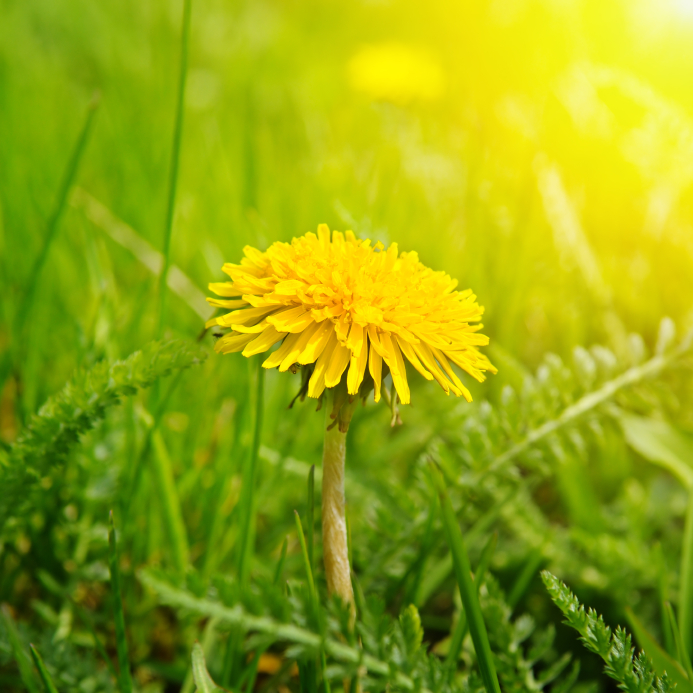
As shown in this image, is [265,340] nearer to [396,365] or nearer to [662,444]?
[396,365]

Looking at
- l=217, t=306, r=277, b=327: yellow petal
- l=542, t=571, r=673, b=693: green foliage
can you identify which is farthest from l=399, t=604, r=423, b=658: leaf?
l=217, t=306, r=277, b=327: yellow petal

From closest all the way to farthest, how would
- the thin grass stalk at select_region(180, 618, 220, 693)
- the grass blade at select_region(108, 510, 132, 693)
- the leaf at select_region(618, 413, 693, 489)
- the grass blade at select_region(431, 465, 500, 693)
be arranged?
the grass blade at select_region(431, 465, 500, 693)
the grass blade at select_region(108, 510, 132, 693)
the thin grass stalk at select_region(180, 618, 220, 693)
the leaf at select_region(618, 413, 693, 489)

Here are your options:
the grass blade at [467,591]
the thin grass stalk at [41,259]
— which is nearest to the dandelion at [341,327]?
Answer: the grass blade at [467,591]

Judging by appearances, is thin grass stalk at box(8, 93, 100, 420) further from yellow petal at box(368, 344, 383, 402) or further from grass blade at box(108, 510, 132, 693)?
yellow petal at box(368, 344, 383, 402)

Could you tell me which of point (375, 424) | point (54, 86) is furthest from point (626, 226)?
point (54, 86)

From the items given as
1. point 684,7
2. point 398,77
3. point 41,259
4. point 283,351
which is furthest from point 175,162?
point 398,77

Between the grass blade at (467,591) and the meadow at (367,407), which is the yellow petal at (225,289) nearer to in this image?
the meadow at (367,407)

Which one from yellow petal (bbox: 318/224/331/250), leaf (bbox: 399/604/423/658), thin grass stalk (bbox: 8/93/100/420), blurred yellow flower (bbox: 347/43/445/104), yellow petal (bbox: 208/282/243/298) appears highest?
blurred yellow flower (bbox: 347/43/445/104)
